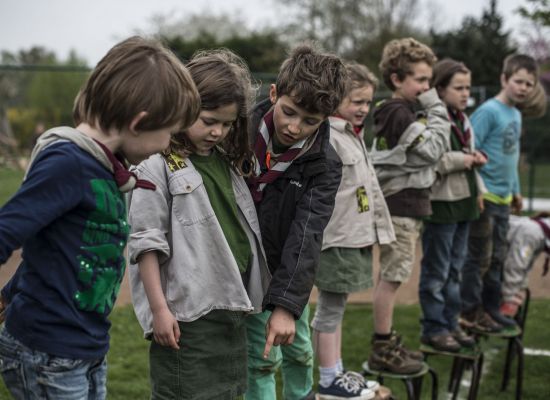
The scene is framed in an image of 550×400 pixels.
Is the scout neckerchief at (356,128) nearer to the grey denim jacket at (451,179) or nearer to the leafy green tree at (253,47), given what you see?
the grey denim jacket at (451,179)

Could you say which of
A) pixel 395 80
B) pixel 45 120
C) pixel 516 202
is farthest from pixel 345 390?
pixel 45 120

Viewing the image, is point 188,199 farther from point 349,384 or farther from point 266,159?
point 349,384

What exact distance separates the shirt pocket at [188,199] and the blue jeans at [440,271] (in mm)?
2181

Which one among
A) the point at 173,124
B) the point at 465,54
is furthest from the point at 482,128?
the point at 465,54

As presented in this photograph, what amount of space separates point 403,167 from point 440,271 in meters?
0.69

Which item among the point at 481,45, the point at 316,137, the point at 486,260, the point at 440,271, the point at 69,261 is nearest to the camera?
the point at 69,261

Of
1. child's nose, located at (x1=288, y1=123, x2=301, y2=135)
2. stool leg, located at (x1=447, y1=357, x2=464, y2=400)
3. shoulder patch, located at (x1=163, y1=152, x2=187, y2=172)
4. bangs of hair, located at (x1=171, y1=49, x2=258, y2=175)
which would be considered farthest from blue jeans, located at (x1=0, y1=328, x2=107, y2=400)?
stool leg, located at (x1=447, y1=357, x2=464, y2=400)

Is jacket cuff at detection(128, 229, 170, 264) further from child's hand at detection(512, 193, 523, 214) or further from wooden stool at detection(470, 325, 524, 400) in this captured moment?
child's hand at detection(512, 193, 523, 214)

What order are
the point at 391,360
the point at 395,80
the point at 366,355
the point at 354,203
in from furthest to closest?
the point at 366,355, the point at 395,80, the point at 391,360, the point at 354,203

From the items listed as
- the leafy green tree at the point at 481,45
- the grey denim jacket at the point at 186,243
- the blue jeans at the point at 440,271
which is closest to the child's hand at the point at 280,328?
the grey denim jacket at the point at 186,243

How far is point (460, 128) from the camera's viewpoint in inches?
173

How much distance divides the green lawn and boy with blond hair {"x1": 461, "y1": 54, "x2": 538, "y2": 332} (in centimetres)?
48

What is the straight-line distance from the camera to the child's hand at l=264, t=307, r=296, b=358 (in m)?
2.46

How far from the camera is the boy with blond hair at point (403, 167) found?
3885 mm
